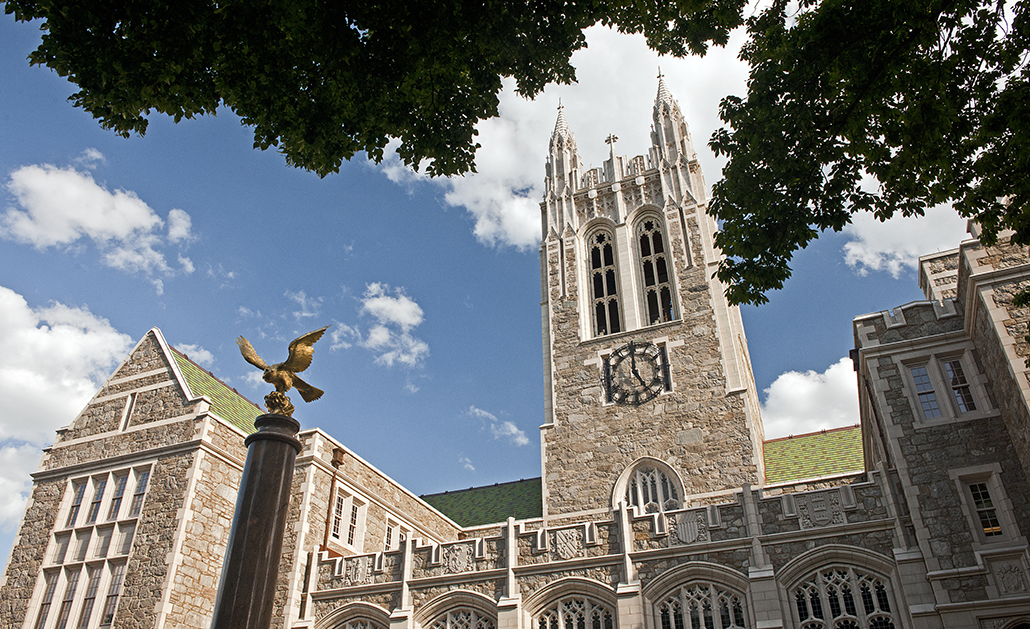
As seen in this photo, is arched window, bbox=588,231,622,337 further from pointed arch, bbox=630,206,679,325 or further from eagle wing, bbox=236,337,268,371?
eagle wing, bbox=236,337,268,371

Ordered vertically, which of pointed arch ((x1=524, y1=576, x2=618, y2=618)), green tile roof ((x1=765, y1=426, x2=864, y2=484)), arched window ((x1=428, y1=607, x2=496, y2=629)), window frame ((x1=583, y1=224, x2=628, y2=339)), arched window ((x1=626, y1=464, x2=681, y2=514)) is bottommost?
arched window ((x1=428, y1=607, x2=496, y2=629))

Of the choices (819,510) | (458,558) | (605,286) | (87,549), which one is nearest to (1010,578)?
(819,510)

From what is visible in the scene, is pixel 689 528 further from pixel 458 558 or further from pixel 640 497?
pixel 640 497

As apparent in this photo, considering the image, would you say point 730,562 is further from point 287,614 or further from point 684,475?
point 287,614

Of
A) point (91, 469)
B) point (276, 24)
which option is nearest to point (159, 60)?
point (276, 24)

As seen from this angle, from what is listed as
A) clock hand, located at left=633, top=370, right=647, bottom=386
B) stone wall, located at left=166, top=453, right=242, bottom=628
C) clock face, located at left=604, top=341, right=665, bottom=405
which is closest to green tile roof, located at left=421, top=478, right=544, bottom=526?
clock face, located at left=604, top=341, right=665, bottom=405

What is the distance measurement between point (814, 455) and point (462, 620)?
1750 cm

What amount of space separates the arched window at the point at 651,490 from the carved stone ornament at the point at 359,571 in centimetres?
968

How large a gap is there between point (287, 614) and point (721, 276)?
52.9 feet

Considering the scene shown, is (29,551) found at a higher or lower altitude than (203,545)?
higher

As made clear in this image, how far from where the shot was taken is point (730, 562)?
16.8 m

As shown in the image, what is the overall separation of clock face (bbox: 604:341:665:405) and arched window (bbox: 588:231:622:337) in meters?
1.70

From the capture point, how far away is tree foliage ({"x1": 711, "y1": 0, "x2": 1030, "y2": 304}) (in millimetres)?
8484

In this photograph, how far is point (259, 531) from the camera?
1089 centimetres
